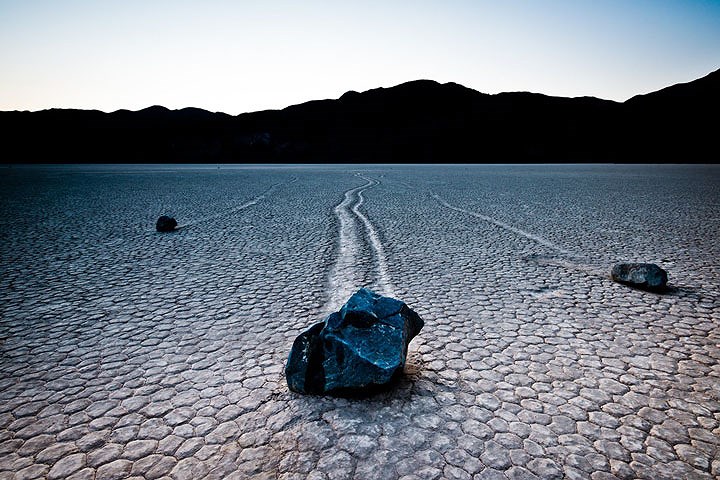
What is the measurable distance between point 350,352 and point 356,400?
27 cm

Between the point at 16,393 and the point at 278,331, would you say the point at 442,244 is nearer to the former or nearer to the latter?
the point at 278,331

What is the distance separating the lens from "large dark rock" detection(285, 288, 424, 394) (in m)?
2.19

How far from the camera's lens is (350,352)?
7.27 ft

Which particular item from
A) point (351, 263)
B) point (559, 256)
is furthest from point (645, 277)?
point (351, 263)

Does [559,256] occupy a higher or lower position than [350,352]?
lower

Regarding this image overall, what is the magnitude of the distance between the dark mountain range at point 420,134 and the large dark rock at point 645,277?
65.6 metres

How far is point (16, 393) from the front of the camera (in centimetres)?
225

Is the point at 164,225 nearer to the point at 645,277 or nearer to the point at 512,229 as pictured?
the point at 512,229

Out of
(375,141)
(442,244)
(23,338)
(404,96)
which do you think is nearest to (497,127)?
(375,141)

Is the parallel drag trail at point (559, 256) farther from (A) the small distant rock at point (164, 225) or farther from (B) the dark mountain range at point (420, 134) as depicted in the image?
(B) the dark mountain range at point (420, 134)

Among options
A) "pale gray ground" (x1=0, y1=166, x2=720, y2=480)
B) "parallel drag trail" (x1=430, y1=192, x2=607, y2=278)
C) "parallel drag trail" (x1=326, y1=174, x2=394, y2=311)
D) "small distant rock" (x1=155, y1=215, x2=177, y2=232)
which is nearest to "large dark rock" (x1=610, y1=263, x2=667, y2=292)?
"pale gray ground" (x1=0, y1=166, x2=720, y2=480)

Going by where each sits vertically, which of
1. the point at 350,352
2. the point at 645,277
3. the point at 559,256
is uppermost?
the point at 350,352

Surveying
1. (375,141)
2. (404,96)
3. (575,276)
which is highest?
(404,96)

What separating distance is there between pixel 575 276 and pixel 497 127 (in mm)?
76701
